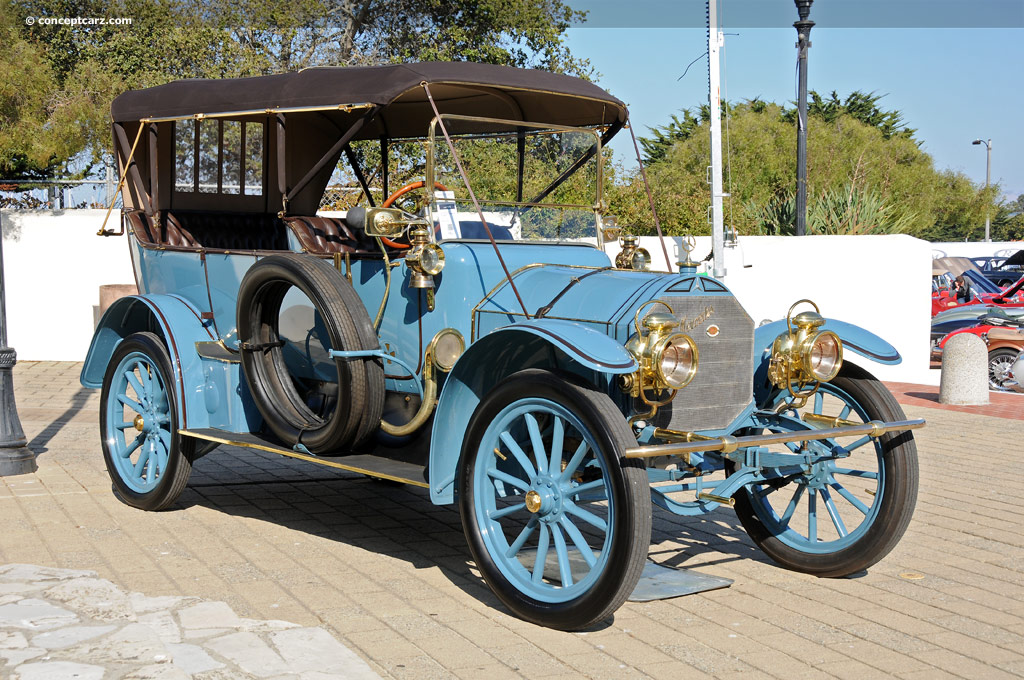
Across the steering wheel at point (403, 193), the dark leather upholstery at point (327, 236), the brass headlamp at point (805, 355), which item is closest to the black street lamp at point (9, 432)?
the dark leather upholstery at point (327, 236)

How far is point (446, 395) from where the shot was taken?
15.5ft

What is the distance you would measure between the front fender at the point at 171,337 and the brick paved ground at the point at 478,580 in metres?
0.69

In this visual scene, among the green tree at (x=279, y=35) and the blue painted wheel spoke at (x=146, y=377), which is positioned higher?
the green tree at (x=279, y=35)

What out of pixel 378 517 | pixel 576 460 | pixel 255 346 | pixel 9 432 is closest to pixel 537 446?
pixel 576 460

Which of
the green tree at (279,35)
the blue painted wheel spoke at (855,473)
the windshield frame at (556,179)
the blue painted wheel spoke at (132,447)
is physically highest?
the green tree at (279,35)

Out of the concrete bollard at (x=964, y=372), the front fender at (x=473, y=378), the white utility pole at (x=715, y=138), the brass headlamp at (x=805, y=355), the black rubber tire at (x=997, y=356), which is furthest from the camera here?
the white utility pole at (x=715, y=138)

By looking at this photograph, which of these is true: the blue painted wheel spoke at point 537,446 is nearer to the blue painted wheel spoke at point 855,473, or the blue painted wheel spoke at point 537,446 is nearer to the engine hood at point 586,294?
the engine hood at point 586,294

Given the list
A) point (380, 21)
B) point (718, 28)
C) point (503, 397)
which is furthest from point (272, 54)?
point (503, 397)

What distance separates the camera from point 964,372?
11.5 meters

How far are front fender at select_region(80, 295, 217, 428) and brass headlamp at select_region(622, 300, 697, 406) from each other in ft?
9.09

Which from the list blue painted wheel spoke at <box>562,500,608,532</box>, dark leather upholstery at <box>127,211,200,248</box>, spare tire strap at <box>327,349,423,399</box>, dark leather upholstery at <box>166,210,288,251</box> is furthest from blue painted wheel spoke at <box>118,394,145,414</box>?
blue painted wheel spoke at <box>562,500,608,532</box>

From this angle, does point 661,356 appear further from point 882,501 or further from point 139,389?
point 139,389

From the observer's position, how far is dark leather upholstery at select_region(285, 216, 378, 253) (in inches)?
239

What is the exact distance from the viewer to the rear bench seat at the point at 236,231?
6.54m
